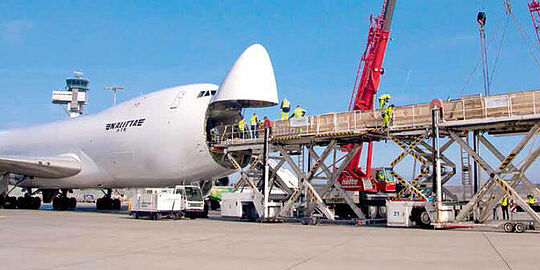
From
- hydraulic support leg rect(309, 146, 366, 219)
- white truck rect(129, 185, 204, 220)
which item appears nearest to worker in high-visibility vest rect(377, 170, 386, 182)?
hydraulic support leg rect(309, 146, 366, 219)

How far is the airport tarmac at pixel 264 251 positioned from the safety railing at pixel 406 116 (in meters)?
5.00

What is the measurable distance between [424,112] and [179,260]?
13156 mm

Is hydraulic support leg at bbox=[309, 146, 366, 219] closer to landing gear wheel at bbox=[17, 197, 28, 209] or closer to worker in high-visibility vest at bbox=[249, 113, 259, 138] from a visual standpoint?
worker in high-visibility vest at bbox=[249, 113, 259, 138]

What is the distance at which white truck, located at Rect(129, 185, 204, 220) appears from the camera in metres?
24.4

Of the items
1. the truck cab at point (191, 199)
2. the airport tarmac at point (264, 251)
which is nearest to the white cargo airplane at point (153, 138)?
the truck cab at point (191, 199)

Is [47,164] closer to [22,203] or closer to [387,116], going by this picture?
[22,203]

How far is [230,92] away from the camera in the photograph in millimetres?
23375


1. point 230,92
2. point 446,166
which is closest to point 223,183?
point 230,92

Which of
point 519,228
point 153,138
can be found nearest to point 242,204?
point 153,138

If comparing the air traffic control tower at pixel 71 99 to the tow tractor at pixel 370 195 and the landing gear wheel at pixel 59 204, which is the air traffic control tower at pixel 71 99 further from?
the tow tractor at pixel 370 195

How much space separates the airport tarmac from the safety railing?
5000mm

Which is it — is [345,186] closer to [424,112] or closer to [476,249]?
[424,112]

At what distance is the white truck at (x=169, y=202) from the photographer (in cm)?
2444

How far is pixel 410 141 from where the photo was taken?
22188 mm
